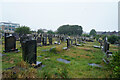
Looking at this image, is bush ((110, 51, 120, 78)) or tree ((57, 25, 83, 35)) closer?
bush ((110, 51, 120, 78))

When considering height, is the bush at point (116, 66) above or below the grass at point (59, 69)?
above

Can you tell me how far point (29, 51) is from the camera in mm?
4500

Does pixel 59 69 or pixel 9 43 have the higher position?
pixel 9 43

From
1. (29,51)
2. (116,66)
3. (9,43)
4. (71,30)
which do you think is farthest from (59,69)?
(71,30)

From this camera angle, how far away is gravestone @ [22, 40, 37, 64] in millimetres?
4305

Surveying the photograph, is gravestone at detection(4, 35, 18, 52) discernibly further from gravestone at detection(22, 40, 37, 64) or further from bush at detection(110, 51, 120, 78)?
bush at detection(110, 51, 120, 78)

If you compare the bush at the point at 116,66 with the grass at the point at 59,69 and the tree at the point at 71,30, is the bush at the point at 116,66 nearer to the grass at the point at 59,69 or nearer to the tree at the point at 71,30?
the grass at the point at 59,69

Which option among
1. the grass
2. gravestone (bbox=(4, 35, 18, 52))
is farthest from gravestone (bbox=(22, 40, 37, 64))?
gravestone (bbox=(4, 35, 18, 52))

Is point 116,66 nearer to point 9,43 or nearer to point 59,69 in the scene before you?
point 59,69

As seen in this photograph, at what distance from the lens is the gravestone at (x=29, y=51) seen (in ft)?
14.1

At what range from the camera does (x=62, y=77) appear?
3.13 m

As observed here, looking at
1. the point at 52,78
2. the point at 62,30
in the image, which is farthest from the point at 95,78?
the point at 62,30

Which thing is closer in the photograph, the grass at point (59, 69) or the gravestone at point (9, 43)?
the grass at point (59, 69)

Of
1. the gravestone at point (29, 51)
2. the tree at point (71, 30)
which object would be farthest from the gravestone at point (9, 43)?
the tree at point (71, 30)
